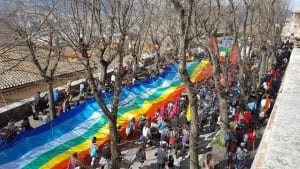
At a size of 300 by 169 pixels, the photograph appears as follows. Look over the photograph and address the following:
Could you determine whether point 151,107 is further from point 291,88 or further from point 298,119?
point 298,119

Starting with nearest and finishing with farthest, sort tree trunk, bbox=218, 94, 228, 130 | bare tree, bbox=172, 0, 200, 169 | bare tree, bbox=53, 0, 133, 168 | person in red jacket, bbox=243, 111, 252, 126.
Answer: bare tree, bbox=172, 0, 200, 169
bare tree, bbox=53, 0, 133, 168
tree trunk, bbox=218, 94, 228, 130
person in red jacket, bbox=243, 111, 252, 126

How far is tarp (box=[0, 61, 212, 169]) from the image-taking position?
42.6ft

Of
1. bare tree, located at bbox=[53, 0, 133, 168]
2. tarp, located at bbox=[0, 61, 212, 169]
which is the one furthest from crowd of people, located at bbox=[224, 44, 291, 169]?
bare tree, located at bbox=[53, 0, 133, 168]

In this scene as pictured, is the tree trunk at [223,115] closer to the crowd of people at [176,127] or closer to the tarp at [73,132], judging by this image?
the crowd of people at [176,127]

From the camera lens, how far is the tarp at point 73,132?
1299cm

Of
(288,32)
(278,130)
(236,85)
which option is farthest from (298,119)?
(288,32)

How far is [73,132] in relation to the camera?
15.2 meters

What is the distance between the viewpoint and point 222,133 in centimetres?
1571

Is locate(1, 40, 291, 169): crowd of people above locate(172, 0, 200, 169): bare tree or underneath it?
underneath

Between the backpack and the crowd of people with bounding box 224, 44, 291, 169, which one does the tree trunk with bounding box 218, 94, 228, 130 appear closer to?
the crowd of people with bounding box 224, 44, 291, 169

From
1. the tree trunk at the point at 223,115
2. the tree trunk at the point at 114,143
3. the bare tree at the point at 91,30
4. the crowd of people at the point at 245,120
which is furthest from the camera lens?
the tree trunk at the point at 223,115

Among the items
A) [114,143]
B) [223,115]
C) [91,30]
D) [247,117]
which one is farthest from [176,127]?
[91,30]

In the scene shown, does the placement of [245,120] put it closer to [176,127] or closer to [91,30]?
[176,127]

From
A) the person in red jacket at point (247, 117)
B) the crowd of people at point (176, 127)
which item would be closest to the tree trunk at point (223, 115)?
the crowd of people at point (176, 127)
